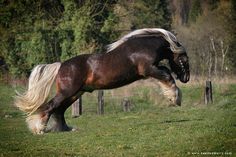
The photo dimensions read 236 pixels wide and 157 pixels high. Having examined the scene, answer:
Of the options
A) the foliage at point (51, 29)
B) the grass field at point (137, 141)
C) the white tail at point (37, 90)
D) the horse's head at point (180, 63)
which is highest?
the foliage at point (51, 29)

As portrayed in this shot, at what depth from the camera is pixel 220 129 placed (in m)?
12.0

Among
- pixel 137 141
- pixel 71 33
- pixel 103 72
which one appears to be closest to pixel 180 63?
pixel 103 72

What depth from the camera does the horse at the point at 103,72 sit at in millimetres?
14242

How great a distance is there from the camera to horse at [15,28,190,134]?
14242 mm

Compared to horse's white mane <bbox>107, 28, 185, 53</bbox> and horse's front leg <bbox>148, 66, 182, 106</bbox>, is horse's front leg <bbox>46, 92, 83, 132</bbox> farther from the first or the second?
horse's front leg <bbox>148, 66, 182, 106</bbox>

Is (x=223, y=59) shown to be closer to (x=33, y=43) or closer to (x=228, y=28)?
(x=228, y=28)

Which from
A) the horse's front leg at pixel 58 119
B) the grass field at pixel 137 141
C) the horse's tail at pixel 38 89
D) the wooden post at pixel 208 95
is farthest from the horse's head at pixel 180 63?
the wooden post at pixel 208 95

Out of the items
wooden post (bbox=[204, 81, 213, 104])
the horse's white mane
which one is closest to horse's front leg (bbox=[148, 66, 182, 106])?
the horse's white mane

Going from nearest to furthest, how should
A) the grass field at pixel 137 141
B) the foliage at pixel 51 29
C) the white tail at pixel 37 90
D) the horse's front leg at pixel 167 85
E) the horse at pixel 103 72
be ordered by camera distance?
the grass field at pixel 137 141 → the horse's front leg at pixel 167 85 → the horse at pixel 103 72 → the white tail at pixel 37 90 → the foliage at pixel 51 29

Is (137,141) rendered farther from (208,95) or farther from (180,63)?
(208,95)

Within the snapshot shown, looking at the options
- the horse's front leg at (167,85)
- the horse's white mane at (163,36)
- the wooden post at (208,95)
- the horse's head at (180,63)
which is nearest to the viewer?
the horse's front leg at (167,85)

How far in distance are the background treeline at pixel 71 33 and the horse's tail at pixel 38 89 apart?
88.5 ft

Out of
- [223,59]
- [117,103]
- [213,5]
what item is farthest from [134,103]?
[213,5]

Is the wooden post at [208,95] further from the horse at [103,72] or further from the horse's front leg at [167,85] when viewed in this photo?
the horse's front leg at [167,85]
